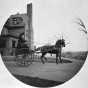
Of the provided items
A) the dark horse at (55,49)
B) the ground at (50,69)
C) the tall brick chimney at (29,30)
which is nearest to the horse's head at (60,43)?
the dark horse at (55,49)

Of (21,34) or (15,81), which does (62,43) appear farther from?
(15,81)

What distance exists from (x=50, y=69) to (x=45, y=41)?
0.34 metres

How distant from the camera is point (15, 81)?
2.42 meters

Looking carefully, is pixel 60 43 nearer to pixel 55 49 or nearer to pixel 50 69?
pixel 55 49

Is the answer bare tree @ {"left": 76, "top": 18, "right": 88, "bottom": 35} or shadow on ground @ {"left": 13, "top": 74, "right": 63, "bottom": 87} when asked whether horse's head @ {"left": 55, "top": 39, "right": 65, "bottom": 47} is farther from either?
shadow on ground @ {"left": 13, "top": 74, "right": 63, "bottom": 87}

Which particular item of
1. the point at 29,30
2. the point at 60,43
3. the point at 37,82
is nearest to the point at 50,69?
the point at 37,82

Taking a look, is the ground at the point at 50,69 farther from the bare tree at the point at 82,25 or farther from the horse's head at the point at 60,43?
the bare tree at the point at 82,25

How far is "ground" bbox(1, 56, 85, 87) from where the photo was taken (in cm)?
212

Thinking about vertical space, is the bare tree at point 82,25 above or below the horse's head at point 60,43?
above

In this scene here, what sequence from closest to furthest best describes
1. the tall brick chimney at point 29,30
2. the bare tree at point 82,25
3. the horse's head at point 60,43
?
the bare tree at point 82,25
the horse's head at point 60,43
the tall brick chimney at point 29,30

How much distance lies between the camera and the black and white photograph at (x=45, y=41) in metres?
2.11

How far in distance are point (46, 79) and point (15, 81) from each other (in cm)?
45

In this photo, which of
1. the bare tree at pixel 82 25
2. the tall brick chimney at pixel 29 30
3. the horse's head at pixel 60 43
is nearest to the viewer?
the bare tree at pixel 82 25

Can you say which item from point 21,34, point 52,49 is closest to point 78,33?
point 52,49
